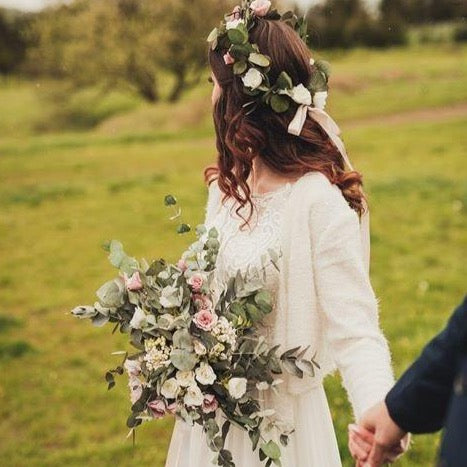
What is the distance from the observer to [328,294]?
8.75 ft

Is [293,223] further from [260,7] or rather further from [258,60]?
[260,7]

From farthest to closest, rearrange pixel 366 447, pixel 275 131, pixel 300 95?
pixel 275 131, pixel 300 95, pixel 366 447

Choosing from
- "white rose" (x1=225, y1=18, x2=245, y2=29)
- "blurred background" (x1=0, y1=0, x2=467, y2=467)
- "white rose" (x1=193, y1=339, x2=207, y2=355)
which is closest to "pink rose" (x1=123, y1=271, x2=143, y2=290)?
"white rose" (x1=193, y1=339, x2=207, y2=355)

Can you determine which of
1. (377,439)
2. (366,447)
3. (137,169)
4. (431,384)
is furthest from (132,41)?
(431,384)

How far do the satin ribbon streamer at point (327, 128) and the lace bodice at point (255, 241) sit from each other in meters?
0.21

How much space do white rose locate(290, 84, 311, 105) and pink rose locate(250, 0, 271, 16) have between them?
0.30 metres

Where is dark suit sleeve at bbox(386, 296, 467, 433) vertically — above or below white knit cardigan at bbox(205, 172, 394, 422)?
above

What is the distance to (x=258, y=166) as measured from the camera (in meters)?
3.04

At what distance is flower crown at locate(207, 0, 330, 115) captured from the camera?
284cm

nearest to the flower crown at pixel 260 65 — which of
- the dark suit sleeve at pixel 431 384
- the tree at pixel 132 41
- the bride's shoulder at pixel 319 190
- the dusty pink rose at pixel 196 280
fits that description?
the bride's shoulder at pixel 319 190

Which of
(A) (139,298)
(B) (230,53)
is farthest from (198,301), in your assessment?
(B) (230,53)

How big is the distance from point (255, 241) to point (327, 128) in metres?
0.49

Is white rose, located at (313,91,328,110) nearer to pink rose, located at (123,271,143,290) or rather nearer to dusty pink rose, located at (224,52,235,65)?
dusty pink rose, located at (224,52,235,65)

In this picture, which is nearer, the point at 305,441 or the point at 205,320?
the point at 205,320
